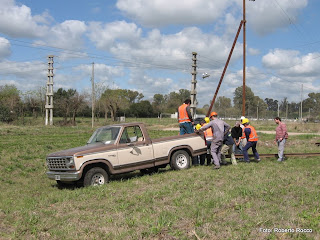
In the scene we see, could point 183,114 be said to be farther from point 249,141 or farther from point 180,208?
point 180,208

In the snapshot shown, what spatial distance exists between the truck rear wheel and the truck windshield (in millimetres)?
2076

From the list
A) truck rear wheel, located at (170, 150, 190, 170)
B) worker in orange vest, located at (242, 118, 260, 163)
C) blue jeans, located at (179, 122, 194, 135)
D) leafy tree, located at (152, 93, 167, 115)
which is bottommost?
truck rear wheel, located at (170, 150, 190, 170)

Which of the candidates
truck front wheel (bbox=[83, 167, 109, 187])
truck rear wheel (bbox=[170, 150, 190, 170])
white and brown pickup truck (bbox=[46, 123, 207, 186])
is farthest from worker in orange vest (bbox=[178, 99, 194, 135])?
truck front wheel (bbox=[83, 167, 109, 187])

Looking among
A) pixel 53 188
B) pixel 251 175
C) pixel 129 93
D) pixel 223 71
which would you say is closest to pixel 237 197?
pixel 251 175

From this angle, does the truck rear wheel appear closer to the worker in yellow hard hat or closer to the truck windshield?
the worker in yellow hard hat

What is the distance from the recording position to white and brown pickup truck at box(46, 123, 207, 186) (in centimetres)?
940

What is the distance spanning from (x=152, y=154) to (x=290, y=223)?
5688 millimetres

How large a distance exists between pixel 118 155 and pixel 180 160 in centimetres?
231

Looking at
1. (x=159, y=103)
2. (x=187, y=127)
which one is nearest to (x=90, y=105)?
(x=159, y=103)

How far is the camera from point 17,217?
670 centimetres

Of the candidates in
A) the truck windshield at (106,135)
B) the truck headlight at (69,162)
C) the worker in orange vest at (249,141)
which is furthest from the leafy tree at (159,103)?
the truck headlight at (69,162)

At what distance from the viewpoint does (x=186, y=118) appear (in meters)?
12.2

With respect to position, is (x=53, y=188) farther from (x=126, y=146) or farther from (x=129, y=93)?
(x=129, y=93)

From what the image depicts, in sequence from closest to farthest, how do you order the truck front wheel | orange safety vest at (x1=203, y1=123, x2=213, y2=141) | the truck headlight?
the truck headlight, the truck front wheel, orange safety vest at (x1=203, y1=123, x2=213, y2=141)
